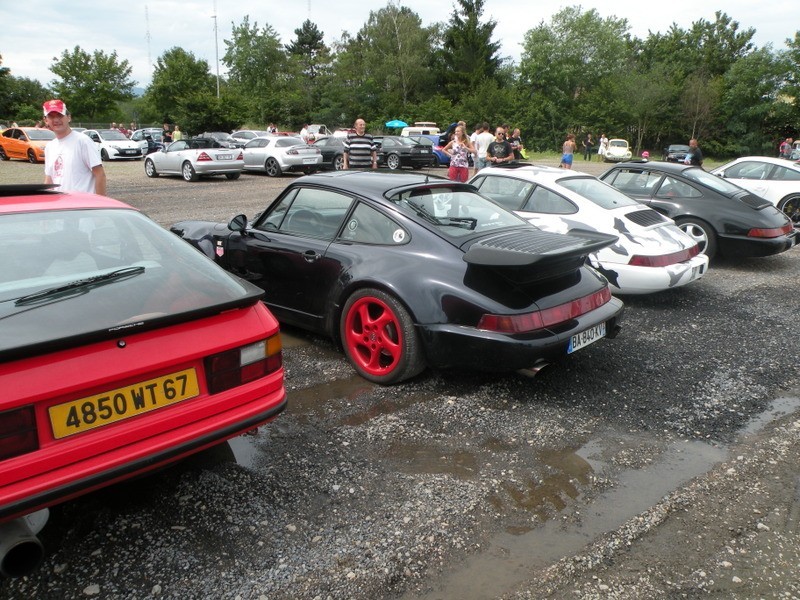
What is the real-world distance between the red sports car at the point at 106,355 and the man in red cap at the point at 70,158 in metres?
2.41

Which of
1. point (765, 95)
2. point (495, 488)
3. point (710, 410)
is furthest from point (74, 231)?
point (765, 95)

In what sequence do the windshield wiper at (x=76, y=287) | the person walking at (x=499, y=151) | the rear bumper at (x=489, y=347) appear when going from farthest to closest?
the person walking at (x=499, y=151), the rear bumper at (x=489, y=347), the windshield wiper at (x=76, y=287)

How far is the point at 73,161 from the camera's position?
5.28m

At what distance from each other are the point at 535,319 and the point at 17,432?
2.74 metres

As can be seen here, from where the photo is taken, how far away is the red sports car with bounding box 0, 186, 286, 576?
81.3 inches

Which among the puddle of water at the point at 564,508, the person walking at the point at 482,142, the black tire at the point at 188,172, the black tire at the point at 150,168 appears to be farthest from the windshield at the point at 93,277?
the black tire at the point at 150,168

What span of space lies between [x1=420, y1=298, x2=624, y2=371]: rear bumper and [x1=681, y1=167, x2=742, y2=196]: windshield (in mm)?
5520

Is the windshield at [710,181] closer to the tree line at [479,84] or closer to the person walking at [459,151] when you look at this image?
the person walking at [459,151]

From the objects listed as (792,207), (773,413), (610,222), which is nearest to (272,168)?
(792,207)

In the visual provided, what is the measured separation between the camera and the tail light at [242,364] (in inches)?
101

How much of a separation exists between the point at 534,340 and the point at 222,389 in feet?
6.31

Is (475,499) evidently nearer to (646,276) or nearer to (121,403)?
(121,403)

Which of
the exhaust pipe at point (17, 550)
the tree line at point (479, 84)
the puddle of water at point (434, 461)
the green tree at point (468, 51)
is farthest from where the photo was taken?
the green tree at point (468, 51)

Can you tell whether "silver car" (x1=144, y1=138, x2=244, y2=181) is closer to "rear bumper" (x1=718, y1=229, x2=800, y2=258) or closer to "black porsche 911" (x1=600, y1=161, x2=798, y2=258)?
"black porsche 911" (x1=600, y1=161, x2=798, y2=258)
